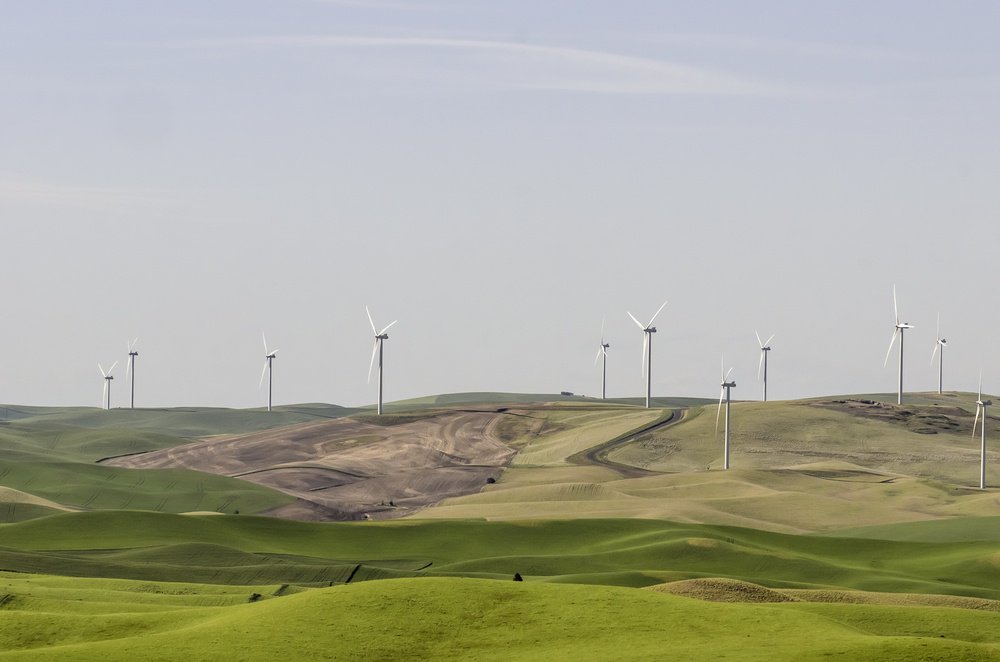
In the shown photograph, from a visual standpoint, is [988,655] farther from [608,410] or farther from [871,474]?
[608,410]

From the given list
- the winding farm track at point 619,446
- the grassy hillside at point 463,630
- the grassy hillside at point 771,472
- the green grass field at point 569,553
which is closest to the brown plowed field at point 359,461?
the green grass field at point 569,553

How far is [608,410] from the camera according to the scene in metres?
182

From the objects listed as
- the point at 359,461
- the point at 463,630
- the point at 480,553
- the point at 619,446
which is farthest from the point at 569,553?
the point at 359,461

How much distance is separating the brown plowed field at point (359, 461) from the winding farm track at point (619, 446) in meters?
8.31

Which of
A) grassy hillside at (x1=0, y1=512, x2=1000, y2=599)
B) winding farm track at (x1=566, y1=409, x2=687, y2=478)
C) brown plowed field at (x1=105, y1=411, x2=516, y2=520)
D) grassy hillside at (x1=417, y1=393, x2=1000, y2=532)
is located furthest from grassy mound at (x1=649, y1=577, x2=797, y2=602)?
winding farm track at (x1=566, y1=409, x2=687, y2=478)

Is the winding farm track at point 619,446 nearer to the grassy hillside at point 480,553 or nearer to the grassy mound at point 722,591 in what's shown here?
the grassy hillside at point 480,553

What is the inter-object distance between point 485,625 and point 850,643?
11422 mm

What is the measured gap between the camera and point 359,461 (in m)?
152

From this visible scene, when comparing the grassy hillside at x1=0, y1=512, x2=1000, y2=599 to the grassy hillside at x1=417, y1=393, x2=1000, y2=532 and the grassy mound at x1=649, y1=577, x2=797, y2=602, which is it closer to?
the grassy mound at x1=649, y1=577, x2=797, y2=602

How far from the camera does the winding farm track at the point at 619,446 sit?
139500 millimetres

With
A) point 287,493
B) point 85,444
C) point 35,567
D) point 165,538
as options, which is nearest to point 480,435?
point 287,493

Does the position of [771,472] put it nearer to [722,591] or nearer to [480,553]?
[480,553]

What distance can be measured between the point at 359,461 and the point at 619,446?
26.7 m

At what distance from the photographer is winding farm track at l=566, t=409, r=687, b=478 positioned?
140 metres
